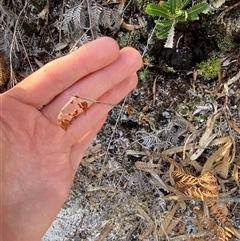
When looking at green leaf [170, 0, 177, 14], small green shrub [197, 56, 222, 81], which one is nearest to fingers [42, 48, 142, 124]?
green leaf [170, 0, 177, 14]

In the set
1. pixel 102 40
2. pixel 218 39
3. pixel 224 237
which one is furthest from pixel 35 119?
pixel 224 237

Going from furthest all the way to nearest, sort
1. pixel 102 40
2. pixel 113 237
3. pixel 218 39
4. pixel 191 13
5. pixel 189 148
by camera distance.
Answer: pixel 113 237 → pixel 189 148 → pixel 218 39 → pixel 191 13 → pixel 102 40

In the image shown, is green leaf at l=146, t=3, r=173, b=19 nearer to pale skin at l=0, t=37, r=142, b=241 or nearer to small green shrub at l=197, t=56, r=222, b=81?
pale skin at l=0, t=37, r=142, b=241

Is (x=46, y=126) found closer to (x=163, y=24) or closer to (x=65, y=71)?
(x=65, y=71)

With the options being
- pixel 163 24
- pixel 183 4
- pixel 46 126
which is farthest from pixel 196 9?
pixel 46 126

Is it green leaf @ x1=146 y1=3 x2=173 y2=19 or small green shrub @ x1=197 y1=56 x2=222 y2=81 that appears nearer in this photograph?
green leaf @ x1=146 y1=3 x2=173 y2=19

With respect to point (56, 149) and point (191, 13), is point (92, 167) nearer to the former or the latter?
point (56, 149)

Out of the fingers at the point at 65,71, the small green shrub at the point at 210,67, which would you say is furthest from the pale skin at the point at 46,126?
the small green shrub at the point at 210,67

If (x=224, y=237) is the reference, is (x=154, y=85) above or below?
above
